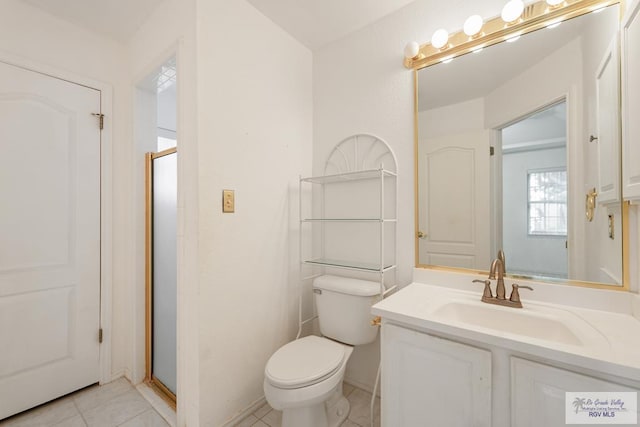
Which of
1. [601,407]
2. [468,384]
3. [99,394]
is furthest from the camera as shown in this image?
[99,394]

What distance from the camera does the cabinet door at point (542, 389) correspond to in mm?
740

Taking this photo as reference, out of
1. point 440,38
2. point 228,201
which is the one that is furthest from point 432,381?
point 440,38

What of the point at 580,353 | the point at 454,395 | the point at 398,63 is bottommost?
the point at 454,395

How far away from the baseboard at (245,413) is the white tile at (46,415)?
95 centimetres

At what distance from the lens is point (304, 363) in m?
1.32

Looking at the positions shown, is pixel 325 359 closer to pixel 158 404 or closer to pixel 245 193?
pixel 245 193

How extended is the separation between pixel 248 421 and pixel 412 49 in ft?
7.53

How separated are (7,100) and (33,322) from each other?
1.29 metres

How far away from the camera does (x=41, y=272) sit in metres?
1.59

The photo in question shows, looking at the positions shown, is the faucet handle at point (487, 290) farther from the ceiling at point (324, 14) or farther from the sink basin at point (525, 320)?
the ceiling at point (324, 14)

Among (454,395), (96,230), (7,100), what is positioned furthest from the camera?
(96,230)

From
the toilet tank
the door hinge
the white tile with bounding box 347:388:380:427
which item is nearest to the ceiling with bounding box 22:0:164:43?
the door hinge

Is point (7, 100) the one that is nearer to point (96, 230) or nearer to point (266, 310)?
point (96, 230)

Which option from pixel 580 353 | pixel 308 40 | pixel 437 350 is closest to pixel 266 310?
pixel 437 350
